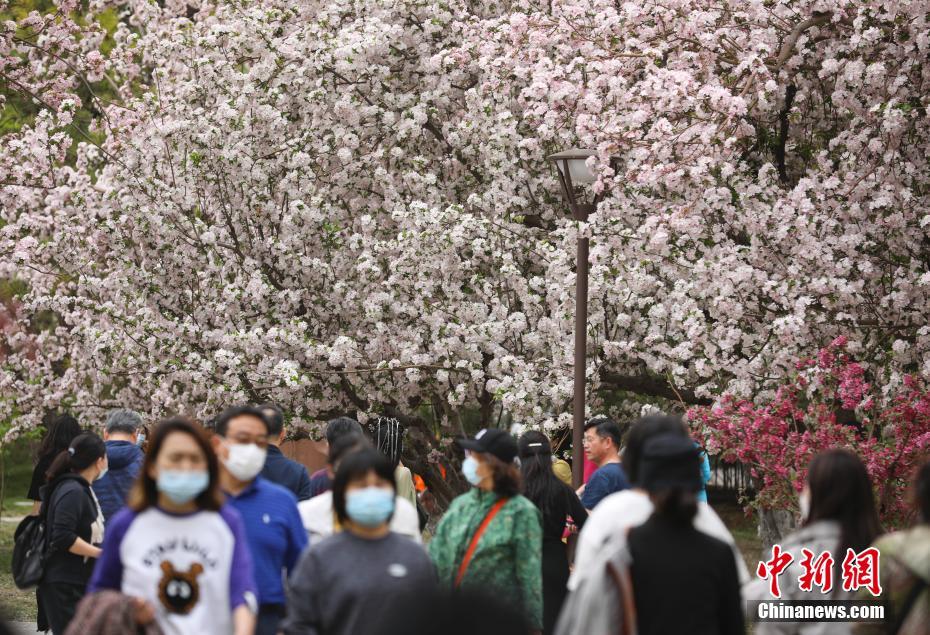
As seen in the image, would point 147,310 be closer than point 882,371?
No

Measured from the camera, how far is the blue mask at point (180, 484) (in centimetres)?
525

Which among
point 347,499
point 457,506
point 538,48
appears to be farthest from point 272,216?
point 347,499

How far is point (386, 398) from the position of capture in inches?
591

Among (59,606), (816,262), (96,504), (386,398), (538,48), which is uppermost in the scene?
(538,48)

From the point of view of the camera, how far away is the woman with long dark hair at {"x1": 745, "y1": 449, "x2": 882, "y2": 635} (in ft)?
17.3

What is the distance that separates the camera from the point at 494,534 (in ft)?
22.2

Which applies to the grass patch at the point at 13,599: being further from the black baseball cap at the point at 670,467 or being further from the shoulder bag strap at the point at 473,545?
the black baseball cap at the point at 670,467

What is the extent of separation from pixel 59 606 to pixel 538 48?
7428 mm

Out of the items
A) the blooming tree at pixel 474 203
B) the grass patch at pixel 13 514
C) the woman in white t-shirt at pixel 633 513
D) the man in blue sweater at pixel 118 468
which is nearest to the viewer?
the woman in white t-shirt at pixel 633 513

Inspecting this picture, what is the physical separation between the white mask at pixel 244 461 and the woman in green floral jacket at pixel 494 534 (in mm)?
1056

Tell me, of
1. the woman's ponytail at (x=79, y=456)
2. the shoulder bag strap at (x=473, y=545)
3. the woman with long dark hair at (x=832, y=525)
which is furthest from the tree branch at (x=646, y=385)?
the woman with long dark hair at (x=832, y=525)

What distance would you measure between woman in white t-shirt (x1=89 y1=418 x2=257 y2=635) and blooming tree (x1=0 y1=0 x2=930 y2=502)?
23.1 ft

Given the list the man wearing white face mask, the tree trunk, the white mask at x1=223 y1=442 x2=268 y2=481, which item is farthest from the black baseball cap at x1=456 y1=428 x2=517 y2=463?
the tree trunk

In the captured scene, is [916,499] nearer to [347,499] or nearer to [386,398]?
[347,499]
